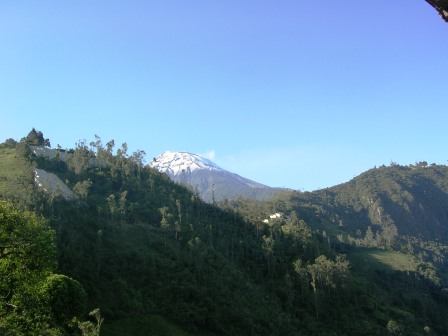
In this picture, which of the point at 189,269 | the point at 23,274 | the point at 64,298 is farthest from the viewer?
the point at 189,269

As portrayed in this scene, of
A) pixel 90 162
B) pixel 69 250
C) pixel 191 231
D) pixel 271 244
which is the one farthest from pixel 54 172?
pixel 271 244

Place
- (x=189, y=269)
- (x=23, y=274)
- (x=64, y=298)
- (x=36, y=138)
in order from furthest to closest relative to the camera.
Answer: (x=36, y=138) → (x=189, y=269) → (x=64, y=298) → (x=23, y=274)

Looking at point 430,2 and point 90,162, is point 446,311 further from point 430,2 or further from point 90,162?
point 430,2

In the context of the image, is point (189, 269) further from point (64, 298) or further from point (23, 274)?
point (23, 274)

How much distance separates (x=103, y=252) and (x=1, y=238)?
6249 cm

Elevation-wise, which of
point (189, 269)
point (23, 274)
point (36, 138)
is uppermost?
point (36, 138)

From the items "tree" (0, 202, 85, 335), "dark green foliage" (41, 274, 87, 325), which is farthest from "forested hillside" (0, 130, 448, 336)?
"tree" (0, 202, 85, 335)

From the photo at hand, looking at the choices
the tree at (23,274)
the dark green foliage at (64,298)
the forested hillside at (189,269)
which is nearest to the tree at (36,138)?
the forested hillside at (189,269)

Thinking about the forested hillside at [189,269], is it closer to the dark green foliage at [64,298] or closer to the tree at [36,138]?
the dark green foliage at [64,298]

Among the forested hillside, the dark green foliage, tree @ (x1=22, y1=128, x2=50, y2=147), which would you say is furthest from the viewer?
tree @ (x1=22, y1=128, x2=50, y2=147)

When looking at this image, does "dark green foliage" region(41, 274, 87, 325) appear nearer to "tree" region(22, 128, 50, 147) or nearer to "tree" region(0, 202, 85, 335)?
"tree" region(0, 202, 85, 335)

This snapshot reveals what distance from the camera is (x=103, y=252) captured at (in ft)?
299

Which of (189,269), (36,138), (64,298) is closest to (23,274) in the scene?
(64,298)

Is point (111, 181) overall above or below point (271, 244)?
above
